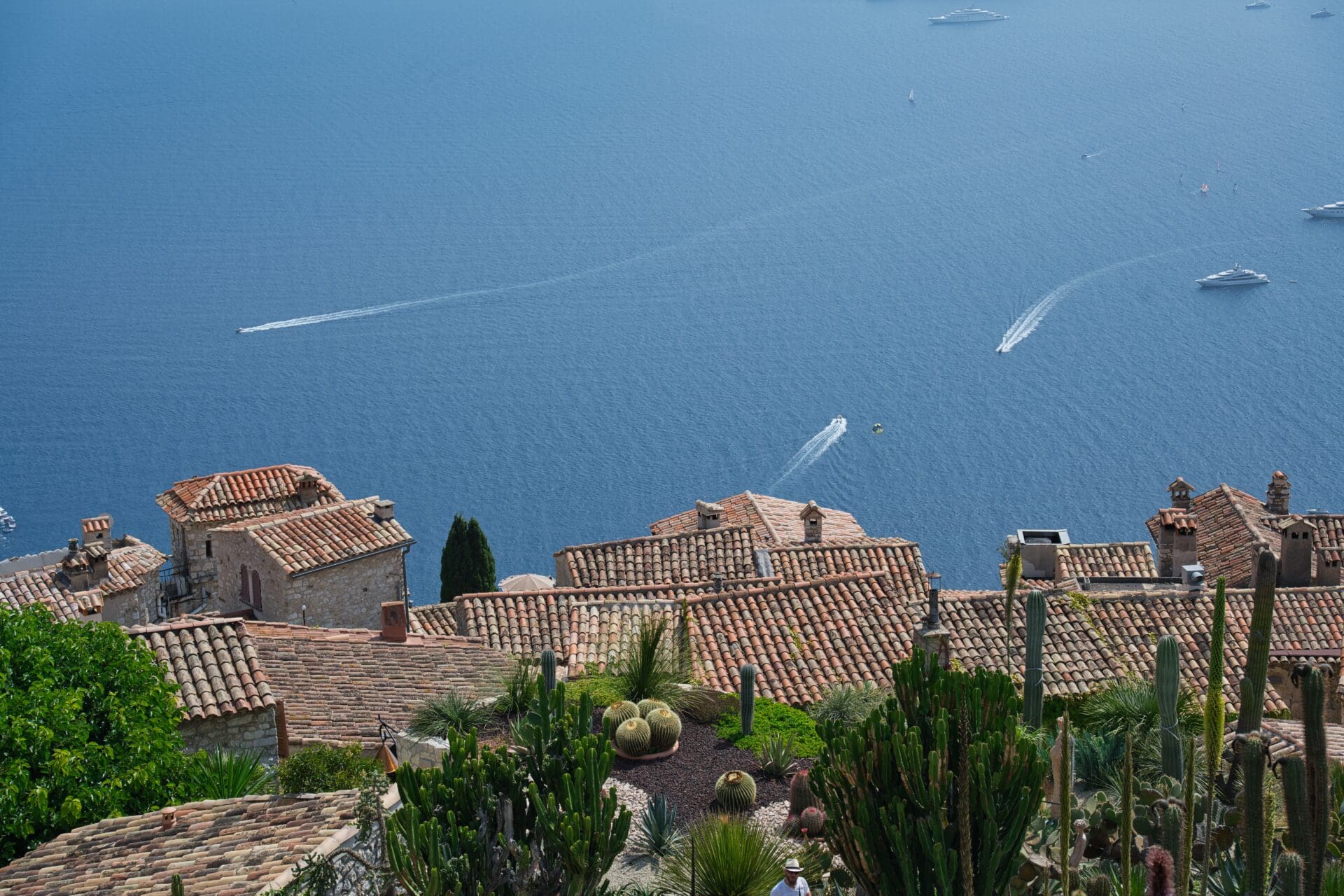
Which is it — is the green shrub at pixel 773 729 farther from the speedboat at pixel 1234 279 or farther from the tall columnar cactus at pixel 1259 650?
the speedboat at pixel 1234 279

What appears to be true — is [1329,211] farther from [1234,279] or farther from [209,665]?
[209,665]

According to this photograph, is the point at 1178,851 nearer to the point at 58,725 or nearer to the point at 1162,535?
the point at 58,725

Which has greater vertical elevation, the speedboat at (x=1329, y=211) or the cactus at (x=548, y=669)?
the speedboat at (x=1329, y=211)

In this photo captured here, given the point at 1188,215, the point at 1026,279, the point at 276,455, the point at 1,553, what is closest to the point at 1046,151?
the point at 1188,215

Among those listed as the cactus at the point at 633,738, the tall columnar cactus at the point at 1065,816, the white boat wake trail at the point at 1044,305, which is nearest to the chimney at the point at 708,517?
the cactus at the point at 633,738

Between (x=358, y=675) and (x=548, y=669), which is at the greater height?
(x=548, y=669)

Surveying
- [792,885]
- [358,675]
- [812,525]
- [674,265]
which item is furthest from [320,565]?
[674,265]

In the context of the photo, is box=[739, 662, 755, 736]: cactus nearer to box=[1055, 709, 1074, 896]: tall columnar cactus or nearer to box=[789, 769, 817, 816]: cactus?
box=[789, 769, 817, 816]: cactus
